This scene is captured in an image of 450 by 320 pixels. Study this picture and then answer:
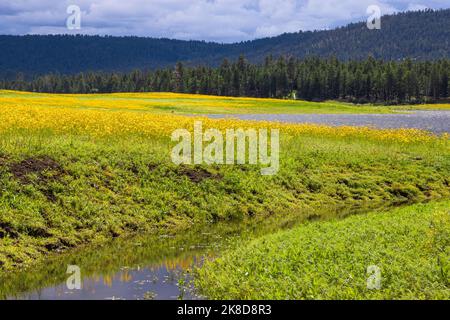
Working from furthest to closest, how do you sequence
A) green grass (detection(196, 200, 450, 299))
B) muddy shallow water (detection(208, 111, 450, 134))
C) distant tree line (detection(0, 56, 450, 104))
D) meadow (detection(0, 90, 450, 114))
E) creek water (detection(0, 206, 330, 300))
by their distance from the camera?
distant tree line (detection(0, 56, 450, 104)) → meadow (detection(0, 90, 450, 114)) → muddy shallow water (detection(208, 111, 450, 134)) → creek water (detection(0, 206, 330, 300)) → green grass (detection(196, 200, 450, 299))

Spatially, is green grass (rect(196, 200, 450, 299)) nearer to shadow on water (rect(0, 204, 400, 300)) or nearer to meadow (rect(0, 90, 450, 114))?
shadow on water (rect(0, 204, 400, 300))

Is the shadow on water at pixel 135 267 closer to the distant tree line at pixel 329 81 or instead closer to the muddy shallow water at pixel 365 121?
the muddy shallow water at pixel 365 121

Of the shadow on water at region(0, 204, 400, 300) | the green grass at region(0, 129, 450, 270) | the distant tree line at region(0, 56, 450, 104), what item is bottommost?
the shadow on water at region(0, 204, 400, 300)

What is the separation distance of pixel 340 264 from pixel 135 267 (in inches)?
246

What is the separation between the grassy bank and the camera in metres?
21.8

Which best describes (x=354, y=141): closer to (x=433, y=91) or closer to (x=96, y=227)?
(x=96, y=227)

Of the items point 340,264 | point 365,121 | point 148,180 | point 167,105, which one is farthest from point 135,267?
point 167,105

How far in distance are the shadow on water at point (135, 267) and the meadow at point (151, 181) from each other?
77 centimetres

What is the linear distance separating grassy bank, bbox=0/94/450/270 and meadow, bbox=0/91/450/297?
0.05 metres

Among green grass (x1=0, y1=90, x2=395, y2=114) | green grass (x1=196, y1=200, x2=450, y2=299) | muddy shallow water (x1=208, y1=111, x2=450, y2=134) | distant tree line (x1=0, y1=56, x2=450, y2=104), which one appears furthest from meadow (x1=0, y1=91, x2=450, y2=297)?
distant tree line (x1=0, y1=56, x2=450, y2=104)

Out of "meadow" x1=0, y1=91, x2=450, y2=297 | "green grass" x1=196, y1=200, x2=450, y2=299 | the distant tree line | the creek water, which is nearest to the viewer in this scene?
"green grass" x1=196, y1=200, x2=450, y2=299

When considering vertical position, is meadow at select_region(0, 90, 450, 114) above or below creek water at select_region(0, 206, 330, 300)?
above
